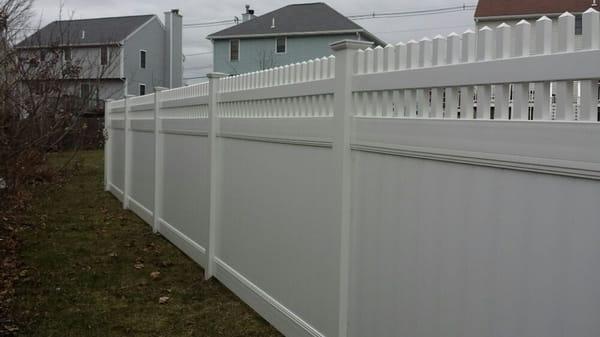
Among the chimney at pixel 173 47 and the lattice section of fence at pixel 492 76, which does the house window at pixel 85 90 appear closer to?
the lattice section of fence at pixel 492 76

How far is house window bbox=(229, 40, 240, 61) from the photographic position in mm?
37781

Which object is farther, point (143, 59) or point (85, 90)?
point (143, 59)

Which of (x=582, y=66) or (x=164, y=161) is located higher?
(x=582, y=66)

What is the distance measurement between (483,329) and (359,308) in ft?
3.70

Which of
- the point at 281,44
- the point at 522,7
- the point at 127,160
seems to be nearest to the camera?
the point at 127,160

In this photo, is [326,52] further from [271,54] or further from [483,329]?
[483,329]

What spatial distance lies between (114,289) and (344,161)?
3.44m

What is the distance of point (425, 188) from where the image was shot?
2924 mm

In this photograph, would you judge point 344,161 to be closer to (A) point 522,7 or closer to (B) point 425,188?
(B) point 425,188

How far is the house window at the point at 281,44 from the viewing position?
36344 millimetres

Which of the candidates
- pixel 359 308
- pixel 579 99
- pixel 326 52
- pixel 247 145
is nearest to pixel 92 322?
pixel 247 145

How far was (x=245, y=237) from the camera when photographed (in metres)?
5.50

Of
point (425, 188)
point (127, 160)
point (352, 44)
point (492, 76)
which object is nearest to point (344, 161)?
point (352, 44)

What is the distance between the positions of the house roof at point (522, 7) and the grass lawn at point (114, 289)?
20779 mm
